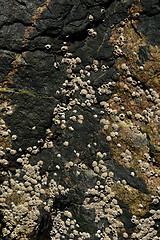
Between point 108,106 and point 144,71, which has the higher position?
point 144,71

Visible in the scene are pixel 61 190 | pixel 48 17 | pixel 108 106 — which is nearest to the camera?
pixel 48 17

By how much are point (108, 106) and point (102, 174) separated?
0.97 meters

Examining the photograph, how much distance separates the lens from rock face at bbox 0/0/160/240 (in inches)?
138

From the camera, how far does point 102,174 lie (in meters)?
3.80

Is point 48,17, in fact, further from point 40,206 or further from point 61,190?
point 40,206

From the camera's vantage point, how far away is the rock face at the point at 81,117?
3.50 metres

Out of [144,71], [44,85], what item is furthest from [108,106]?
[44,85]

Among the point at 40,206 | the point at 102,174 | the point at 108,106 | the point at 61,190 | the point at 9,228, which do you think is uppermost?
the point at 108,106

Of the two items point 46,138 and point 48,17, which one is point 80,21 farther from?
point 46,138

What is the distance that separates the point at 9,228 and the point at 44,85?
234 centimetres

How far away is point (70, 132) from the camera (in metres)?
3.90

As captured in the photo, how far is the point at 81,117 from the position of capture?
12.5 ft

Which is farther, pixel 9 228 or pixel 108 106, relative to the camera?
pixel 9 228

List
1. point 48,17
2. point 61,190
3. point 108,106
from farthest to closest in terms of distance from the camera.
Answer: point 61,190
point 108,106
point 48,17
